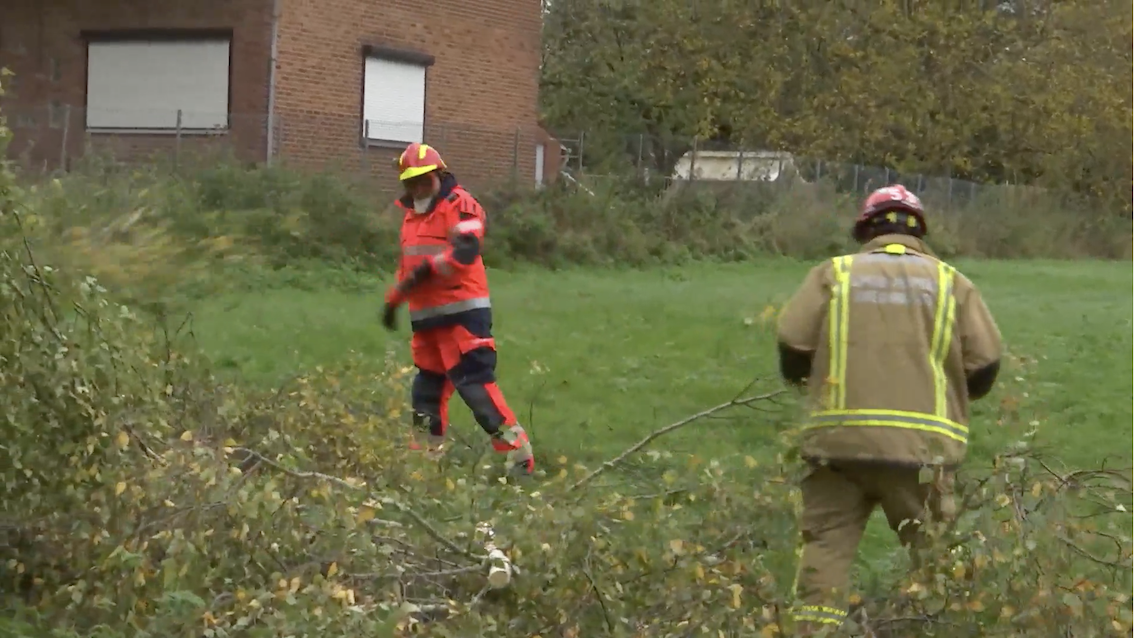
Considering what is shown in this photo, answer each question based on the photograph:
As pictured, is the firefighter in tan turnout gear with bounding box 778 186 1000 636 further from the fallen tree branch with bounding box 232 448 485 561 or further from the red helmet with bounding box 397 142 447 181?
the red helmet with bounding box 397 142 447 181

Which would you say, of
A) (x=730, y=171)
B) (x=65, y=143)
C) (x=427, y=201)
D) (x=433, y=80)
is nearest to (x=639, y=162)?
(x=730, y=171)

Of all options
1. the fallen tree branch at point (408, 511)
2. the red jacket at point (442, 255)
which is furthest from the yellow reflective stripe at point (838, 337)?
the red jacket at point (442, 255)

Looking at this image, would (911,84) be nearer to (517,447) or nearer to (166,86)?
(166,86)

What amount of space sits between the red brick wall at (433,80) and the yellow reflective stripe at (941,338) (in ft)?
46.3

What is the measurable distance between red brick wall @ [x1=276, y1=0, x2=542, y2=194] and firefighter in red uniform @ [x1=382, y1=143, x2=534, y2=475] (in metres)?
10.9

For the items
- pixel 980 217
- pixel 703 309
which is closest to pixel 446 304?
pixel 703 309

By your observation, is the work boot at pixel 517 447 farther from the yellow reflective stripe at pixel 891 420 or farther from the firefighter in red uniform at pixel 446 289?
the yellow reflective stripe at pixel 891 420

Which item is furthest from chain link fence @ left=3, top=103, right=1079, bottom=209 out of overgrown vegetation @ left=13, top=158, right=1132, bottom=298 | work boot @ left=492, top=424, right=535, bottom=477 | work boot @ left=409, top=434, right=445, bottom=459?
work boot @ left=492, top=424, right=535, bottom=477

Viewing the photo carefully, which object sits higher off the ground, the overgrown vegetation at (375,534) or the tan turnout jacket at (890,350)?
the tan turnout jacket at (890,350)

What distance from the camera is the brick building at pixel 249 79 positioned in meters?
19.7

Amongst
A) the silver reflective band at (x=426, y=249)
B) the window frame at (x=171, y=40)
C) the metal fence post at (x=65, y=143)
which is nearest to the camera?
the silver reflective band at (x=426, y=249)

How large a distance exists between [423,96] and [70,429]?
17.4m

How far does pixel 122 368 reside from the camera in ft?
16.8

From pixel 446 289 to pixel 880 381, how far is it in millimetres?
3212
